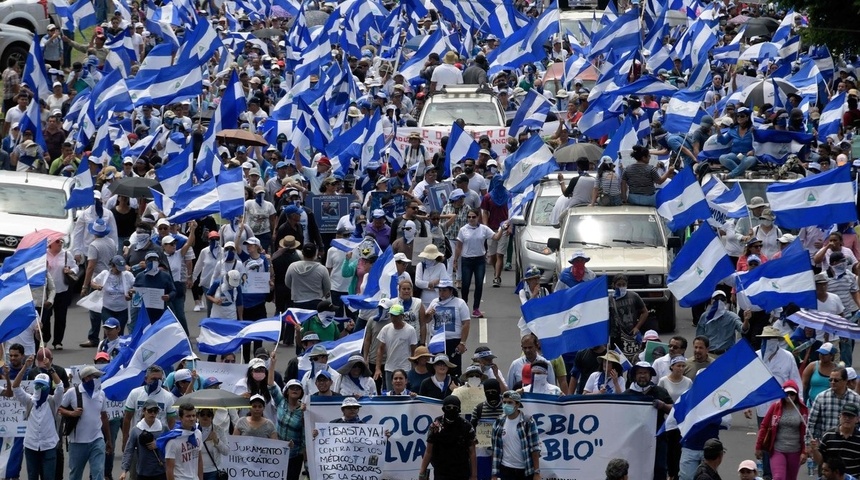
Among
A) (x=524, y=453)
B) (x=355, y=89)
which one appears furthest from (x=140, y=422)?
(x=355, y=89)

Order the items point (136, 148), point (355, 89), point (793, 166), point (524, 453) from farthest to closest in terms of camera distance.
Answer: point (355, 89) → point (136, 148) → point (793, 166) → point (524, 453)

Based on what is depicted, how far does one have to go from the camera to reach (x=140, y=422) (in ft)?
54.5

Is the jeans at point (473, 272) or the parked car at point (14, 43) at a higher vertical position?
the jeans at point (473, 272)

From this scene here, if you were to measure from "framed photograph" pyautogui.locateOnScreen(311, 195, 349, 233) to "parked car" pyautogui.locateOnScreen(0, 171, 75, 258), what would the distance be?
3210 millimetres

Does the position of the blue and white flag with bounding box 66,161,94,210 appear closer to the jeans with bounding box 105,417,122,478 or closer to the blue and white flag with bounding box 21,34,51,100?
the blue and white flag with bounding box 21,34,51,100

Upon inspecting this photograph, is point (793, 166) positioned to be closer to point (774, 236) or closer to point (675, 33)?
point (774, 236)

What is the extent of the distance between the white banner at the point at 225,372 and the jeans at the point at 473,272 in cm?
684

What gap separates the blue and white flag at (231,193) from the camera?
76.1 feet

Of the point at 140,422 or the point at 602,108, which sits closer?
the point at 140,422

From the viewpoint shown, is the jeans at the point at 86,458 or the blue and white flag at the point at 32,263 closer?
the jeans at the point at 86,458

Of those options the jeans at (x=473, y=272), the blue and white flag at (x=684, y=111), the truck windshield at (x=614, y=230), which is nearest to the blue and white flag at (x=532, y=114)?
the blue and white flag at (x=684, y=111)

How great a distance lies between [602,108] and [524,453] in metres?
15.1

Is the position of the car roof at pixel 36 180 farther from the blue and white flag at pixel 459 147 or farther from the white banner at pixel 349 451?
the white banner at pixel 349 451

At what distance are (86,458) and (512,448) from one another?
3.99 m
